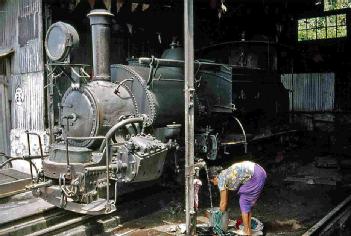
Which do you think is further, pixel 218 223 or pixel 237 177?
pixel 218 223

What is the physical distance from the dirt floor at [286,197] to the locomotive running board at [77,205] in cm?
76

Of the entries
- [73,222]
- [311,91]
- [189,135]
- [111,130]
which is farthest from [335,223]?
[311,91]

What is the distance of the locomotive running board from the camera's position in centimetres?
590

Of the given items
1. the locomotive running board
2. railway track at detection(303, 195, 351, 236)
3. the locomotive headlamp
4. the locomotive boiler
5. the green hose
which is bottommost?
railway track at detection(303, 195, 351, 236)

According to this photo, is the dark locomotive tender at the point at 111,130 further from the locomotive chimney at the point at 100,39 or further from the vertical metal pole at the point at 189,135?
the vertical metal pole at the point at 189,135

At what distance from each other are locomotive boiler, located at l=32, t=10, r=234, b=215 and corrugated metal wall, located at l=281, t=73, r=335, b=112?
28.1ft

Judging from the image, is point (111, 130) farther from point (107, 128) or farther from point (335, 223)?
point (335, 223)

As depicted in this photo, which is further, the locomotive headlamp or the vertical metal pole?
the locomotive headlamp

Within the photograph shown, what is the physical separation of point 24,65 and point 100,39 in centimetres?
417

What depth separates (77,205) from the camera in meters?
6.04

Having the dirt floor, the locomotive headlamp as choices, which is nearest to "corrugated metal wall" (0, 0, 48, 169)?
the locomotive headlamp

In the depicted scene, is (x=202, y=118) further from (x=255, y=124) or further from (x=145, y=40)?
(x=145, y=40)

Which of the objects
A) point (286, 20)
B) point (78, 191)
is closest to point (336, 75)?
point (286, 20)

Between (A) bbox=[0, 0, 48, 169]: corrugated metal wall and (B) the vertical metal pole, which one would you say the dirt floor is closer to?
(B) the vertical metal pole
